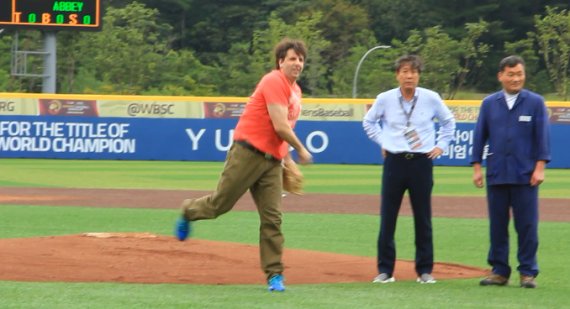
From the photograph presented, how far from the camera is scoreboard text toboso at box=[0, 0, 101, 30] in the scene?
104 ft

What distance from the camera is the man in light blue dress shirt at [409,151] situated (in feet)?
29.9

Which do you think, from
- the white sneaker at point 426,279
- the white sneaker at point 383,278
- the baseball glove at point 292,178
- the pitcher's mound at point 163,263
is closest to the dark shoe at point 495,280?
the white sneaker at point 426,279

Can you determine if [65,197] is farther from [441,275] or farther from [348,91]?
[348,91]

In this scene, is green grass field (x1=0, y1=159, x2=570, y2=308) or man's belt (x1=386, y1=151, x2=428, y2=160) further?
man's belt (x1=386, y1=151, x2=428, y2=160)

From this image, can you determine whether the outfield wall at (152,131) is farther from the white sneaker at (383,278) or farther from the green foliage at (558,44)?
the white sneaker at (383,278)

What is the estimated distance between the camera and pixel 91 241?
35.9ft

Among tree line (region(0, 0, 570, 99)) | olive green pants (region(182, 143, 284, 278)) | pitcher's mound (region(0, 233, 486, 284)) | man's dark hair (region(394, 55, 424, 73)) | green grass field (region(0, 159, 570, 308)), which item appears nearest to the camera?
green grass field (region(0, 159, 570, 308))

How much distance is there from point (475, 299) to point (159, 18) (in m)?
69.0

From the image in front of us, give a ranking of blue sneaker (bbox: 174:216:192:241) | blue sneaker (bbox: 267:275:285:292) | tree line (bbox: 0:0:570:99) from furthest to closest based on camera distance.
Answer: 1. tree line (bbox: 0:0:570:99)
2. blue sneaker (bbox: 174:216:192:241)
3. blue sneaker (bbox: 267:275:285:292)

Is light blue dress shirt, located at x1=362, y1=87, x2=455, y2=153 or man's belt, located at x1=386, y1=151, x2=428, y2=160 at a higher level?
light blue dress shirt, located at x1=362, y1=87, x2=455, y2=153

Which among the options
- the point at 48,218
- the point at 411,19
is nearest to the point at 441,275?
the point at 48,218

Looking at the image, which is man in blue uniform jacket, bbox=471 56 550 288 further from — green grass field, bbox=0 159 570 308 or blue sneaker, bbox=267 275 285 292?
blue sneaker, bbox=267 275 285 292

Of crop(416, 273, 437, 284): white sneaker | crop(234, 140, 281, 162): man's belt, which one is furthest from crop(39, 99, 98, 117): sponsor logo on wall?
crop(234, 140, 281, 162): man's belt

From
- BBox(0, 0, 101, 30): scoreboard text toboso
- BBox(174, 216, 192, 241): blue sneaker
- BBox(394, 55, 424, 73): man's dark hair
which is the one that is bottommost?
BBox(174, 216, 192, 241): blue sneaker
